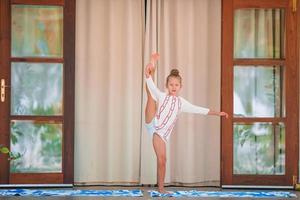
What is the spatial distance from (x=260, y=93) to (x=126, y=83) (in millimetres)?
1717

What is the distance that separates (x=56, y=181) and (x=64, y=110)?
34.6 inches

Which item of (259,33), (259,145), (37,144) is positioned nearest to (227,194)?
(259,145)

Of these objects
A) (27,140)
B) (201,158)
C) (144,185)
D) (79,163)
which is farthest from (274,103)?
(27,140)

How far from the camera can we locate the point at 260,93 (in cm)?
798

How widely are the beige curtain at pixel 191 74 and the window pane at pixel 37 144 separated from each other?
1116mm

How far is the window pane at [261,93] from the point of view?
7.93 meters

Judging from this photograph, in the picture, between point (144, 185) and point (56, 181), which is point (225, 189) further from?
point (56, 181)

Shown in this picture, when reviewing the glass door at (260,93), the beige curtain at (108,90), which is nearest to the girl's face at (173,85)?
the glass door at (260,93)

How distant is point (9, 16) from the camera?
7742 millimetres

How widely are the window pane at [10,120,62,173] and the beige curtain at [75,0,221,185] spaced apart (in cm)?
35

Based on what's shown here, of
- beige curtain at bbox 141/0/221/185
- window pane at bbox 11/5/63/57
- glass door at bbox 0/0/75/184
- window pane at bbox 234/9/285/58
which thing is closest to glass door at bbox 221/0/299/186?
window pane at bbox 234/9/285/58

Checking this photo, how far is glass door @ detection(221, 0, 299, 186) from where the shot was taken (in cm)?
780

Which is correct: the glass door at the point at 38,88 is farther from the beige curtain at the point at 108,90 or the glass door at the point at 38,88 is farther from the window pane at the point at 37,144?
the beige curtain at the point at 108,90

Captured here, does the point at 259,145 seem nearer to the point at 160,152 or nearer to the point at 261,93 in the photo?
the point at 261,93
